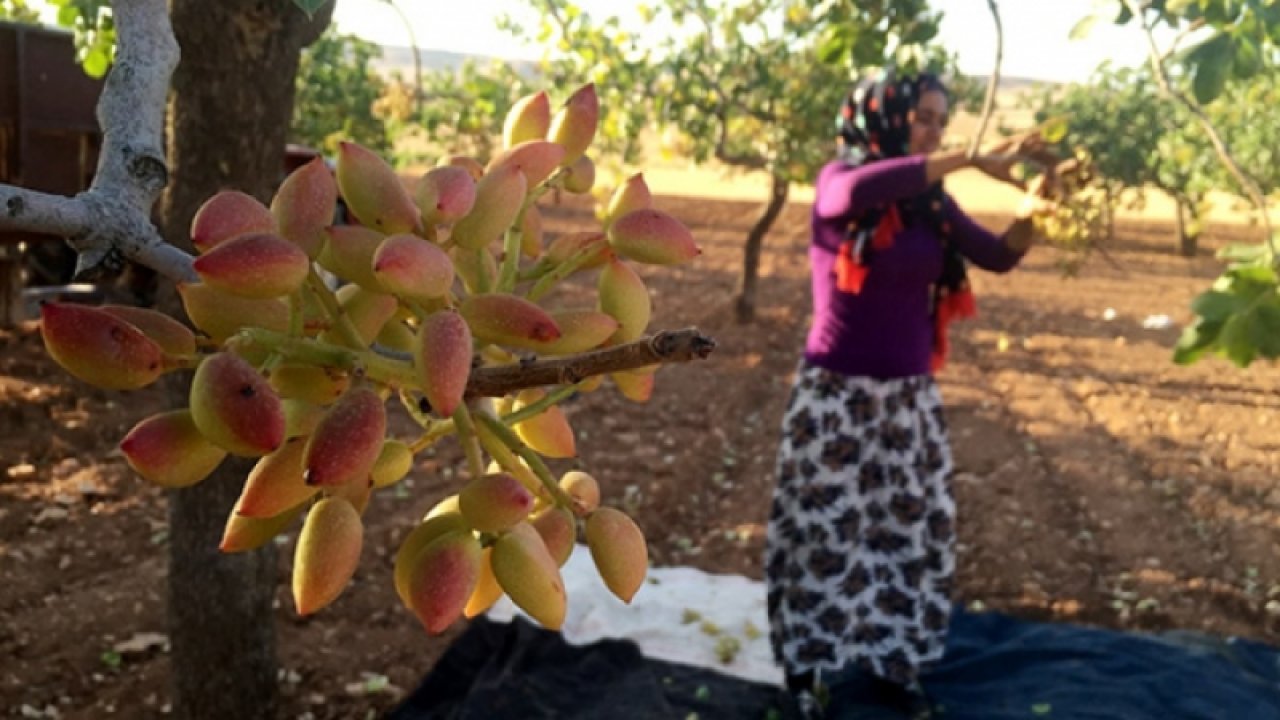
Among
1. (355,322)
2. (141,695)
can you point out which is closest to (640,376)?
(355,322)

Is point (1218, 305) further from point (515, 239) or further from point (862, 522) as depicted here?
point (515, 239)

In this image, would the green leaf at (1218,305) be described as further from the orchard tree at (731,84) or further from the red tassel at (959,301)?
the orchard tree at (731,84)

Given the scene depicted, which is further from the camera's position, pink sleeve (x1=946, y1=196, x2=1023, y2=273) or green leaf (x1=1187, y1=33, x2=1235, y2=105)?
pink sleeve (x1=946, y1=196, x2=1023, y2=273)

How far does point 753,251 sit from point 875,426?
690cm

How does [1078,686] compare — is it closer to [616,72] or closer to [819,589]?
[819,589]

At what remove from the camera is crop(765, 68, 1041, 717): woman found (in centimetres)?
327

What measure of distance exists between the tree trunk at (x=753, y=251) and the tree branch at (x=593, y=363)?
9341 mm

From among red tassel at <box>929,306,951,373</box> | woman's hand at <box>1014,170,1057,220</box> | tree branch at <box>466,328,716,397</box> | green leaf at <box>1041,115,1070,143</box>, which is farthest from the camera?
red tassel at <box>929,306,951,373</box>

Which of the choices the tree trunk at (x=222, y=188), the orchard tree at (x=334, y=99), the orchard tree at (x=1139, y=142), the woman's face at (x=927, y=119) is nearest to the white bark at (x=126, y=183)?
the tree trunk at (x=222, y=188)

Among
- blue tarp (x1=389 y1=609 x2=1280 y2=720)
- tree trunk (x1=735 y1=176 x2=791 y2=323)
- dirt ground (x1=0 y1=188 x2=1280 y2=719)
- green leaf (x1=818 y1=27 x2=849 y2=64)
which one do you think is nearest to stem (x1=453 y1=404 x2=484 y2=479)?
green leaf (x1=818 y1=27 x2=849 y2=64)

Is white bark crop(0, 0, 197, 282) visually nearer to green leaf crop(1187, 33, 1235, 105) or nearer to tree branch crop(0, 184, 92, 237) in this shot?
tree branch crop(0, 184, 92, 237)

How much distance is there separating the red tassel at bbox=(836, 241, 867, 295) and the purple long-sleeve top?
0.03 m

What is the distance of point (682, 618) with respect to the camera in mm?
4180

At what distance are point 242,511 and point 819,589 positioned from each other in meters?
2.94
